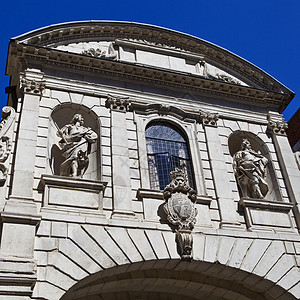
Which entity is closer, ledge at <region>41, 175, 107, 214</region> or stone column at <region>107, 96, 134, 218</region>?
ledge at <region>41, 175, 107, 214</region>

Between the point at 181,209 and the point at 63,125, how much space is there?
15.5ft

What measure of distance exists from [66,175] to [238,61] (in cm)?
878

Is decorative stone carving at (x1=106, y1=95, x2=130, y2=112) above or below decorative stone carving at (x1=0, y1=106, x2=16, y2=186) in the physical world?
above

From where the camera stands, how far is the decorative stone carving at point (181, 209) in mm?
12242

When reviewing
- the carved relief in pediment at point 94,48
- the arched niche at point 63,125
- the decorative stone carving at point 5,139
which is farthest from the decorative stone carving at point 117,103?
the decorative stone carving at point 5,139

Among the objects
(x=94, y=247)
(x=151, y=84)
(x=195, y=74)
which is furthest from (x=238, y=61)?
(x=94, y=247)

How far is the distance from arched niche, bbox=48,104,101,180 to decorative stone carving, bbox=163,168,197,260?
A: 212 cm

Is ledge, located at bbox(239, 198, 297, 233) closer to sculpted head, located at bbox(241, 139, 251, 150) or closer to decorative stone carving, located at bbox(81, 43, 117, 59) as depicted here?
sculpted head, located at bbox(241, 139, 251, 150)

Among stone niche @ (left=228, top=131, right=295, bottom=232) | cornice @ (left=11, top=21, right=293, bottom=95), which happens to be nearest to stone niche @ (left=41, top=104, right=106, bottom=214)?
cornice @ (left=11, top=21, right=293, bottom=95)

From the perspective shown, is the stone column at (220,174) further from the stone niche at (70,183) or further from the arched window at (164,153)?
the stone niche at (70,183)

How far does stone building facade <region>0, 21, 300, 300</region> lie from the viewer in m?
11.5

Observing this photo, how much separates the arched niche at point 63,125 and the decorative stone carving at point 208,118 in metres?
3.66

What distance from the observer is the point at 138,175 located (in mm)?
13484

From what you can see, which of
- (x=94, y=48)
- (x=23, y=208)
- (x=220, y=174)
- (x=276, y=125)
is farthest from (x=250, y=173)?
(x=23, y=208)
